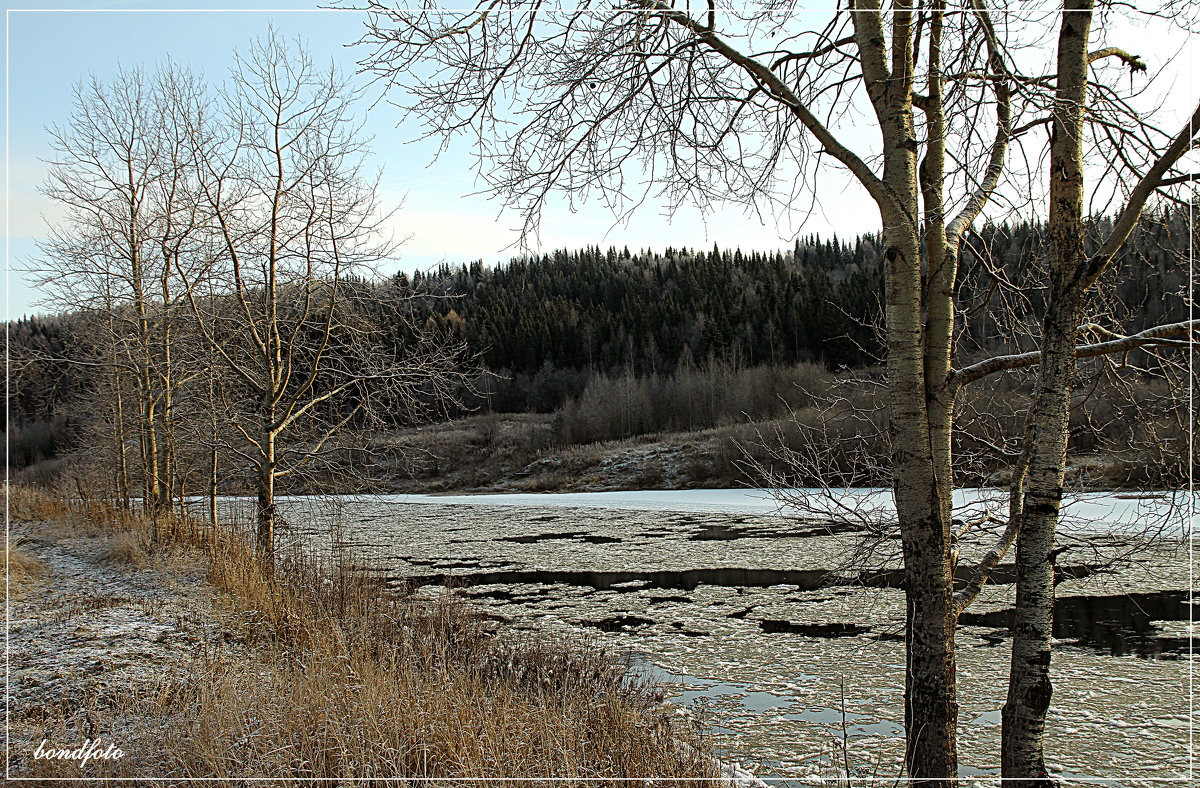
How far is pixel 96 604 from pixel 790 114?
934cm

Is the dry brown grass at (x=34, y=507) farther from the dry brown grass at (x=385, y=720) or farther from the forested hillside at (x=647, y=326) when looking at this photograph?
the dry brown grass at (x=385, y=720)

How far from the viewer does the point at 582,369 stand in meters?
68.4

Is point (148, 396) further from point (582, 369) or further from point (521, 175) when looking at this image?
point (582, 369)

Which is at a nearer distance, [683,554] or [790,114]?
[790,114]

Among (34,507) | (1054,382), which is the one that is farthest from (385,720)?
(34,507)

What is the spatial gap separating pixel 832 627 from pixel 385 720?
6.17m

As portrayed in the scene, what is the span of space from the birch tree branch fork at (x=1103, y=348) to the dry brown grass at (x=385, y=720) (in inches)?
102

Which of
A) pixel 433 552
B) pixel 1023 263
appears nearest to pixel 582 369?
pixel 433 552

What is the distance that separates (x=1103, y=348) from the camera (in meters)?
3.52

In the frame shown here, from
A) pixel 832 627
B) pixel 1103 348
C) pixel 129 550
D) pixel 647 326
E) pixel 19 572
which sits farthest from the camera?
pixel 647 326

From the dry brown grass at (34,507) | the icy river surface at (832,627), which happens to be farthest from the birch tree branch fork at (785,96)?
the dry brown grass at (34,507)

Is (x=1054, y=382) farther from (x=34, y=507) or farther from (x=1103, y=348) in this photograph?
(x=34, y=507)

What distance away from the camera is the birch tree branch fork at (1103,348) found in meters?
3.44

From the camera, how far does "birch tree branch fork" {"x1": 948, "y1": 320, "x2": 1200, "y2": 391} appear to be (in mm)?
3443
